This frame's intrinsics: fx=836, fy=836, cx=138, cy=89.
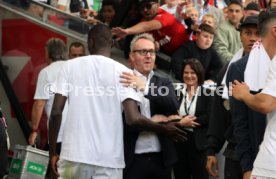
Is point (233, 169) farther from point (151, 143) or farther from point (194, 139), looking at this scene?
point (194, 139)

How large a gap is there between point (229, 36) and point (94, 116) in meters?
4.90

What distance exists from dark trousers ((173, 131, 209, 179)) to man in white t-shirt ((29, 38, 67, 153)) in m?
2.24

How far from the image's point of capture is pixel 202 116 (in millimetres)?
9617

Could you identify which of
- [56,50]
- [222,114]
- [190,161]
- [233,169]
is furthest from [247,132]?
[56,50]

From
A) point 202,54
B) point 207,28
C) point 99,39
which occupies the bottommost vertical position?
point 99,39

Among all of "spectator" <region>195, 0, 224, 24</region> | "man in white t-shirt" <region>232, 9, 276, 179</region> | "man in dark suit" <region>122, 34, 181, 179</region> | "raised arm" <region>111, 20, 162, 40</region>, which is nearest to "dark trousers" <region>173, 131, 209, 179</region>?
"man in dark suit" <region>122, 34, 181, 179</region>

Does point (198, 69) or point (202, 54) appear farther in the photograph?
→ point (202, 54)

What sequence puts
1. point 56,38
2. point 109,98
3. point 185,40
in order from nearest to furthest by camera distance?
1. point 109,98
2. point 185,40
3. point 56,38

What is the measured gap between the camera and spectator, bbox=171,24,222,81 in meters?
11.0

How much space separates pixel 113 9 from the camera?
12258mm

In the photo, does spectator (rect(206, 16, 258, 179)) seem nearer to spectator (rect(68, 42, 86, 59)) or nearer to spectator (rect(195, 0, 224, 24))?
spectator (rect(68, 42, 86, 59))

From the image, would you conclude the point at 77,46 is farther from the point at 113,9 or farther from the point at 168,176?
the point at 168,176

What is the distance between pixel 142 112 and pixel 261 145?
6.16 ft

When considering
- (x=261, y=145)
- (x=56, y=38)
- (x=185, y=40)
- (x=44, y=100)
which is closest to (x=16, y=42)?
(x=56, y=38)
